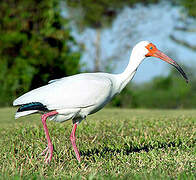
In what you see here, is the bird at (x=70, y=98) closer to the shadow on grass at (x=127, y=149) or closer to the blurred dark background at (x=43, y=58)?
the shadow on grass at (x=127, y=149)

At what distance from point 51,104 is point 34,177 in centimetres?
99

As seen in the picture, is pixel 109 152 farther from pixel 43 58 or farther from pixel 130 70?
pixel 43 58

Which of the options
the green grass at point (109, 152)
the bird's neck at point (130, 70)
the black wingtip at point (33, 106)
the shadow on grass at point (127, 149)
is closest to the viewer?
the green grass at point (109, 152)

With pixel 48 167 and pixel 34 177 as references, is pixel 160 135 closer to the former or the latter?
pixel 48 167

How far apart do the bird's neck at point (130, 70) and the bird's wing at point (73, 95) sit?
0.76ft

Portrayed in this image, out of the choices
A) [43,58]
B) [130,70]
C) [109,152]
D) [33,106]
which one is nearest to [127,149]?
[109,152]

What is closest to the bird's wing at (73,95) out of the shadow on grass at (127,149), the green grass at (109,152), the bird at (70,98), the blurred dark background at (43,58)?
the bird at (70,98)

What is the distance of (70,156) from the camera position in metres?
4.23

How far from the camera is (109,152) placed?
4.48 m

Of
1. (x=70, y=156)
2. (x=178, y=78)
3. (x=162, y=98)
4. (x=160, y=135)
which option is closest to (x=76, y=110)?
(x=70, y=156)

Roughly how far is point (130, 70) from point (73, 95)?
0.71m

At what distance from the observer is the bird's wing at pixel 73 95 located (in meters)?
3.88

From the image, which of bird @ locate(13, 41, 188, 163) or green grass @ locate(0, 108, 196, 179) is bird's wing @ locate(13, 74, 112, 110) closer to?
bird @ locate(13, 41, 188, 163)

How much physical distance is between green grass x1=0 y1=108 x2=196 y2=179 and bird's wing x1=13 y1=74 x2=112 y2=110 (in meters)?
0.57
